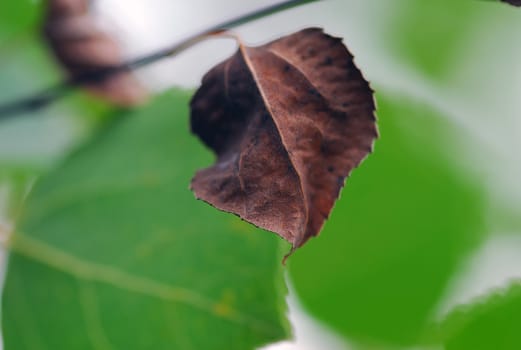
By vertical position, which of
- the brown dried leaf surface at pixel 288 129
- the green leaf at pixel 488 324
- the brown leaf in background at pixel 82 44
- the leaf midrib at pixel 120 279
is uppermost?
the brown dried leaf surface at pixel 288 129

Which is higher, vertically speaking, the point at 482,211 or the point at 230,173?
the point at 230,173

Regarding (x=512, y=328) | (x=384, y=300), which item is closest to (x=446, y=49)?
(x=384, y=300)

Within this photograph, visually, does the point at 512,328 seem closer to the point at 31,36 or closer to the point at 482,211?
the point at 482,211

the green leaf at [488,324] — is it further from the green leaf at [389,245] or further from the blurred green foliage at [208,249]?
the green leaf at [389,245]

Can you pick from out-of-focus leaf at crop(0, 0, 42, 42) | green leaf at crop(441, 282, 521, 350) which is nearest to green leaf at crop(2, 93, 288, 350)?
green leaf at crop(441, 282, 521, 350)

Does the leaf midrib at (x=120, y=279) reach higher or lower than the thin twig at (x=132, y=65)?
lower

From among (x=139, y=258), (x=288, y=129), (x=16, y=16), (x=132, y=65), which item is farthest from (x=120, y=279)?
(x=16, y=16)

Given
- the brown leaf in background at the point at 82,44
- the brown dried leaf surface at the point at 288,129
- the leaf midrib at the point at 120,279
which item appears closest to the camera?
the brown dried leaf surface at the point at 288,129

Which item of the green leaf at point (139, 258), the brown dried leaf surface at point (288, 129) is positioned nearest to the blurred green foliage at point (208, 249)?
the green leaf at point (139, 258)
